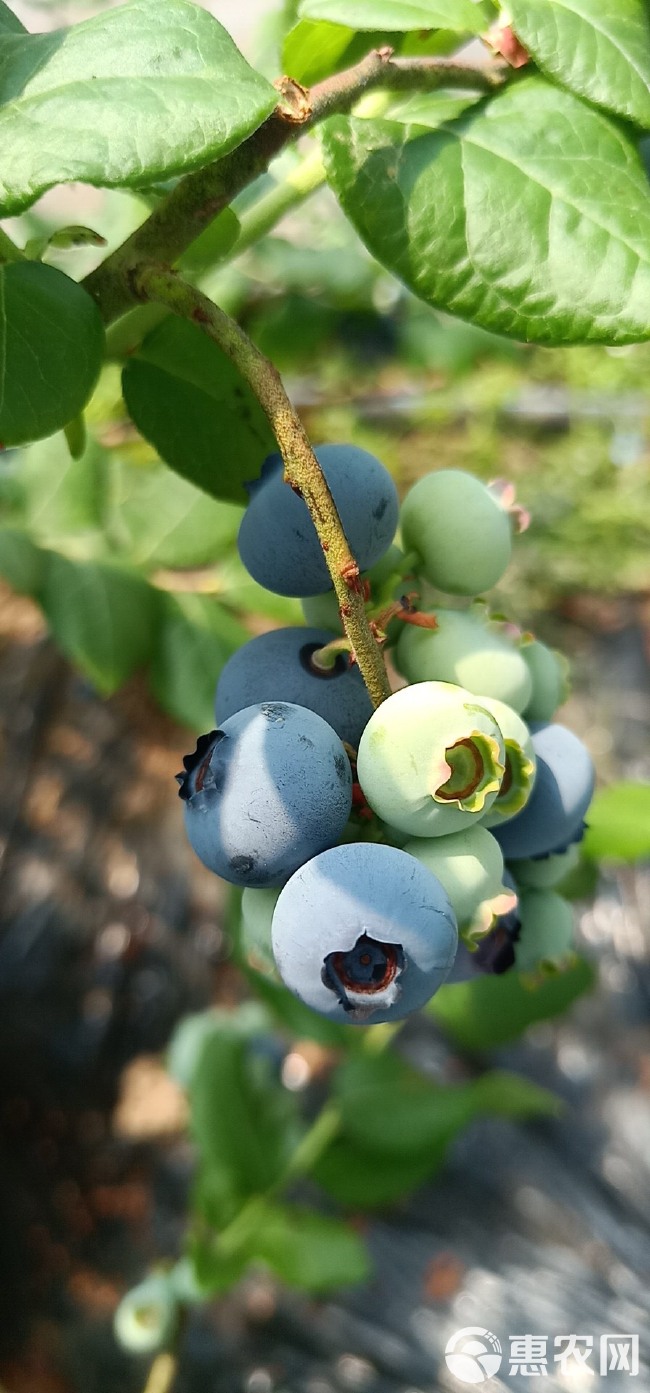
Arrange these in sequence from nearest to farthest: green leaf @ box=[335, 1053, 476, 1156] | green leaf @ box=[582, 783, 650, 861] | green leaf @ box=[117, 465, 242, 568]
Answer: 1. green leaf @ box=[582, 783, 650, 861]
2. green leaf @ box=[117, 465, 242, 568]
3. green leaf @ box=[335, 1053, 476, 1156]

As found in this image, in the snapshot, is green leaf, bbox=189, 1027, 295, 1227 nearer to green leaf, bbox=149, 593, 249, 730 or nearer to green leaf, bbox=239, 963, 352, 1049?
green leaf, bbox=239, 963, 352, 1049

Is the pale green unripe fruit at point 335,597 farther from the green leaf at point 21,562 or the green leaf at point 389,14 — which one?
the green leaf at point 21,562

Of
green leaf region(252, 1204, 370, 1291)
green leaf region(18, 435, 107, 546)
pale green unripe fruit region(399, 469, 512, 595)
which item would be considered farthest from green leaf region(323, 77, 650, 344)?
green leaf region(252, 1204, 370, 1291)

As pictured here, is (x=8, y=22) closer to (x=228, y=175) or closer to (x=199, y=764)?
(x=228, y=175)

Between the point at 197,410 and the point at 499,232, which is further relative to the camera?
the point at 197,410

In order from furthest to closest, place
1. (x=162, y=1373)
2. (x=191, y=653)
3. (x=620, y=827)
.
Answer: (x=162, y=1373) → (x=191, y=653) → (x=620, y=827)

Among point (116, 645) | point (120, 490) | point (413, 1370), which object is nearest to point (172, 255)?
point (116, 645)

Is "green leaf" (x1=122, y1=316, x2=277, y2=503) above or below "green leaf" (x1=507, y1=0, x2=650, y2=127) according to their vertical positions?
below

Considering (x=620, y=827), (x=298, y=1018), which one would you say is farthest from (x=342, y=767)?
(x=298, y=1018)
